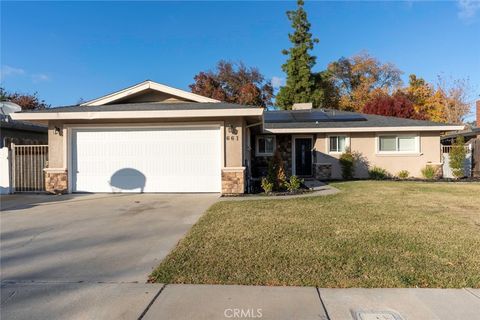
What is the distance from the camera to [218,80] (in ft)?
121

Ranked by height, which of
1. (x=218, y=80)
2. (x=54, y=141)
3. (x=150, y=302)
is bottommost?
(x=150, y=302)

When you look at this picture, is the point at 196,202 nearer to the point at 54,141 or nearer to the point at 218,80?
the point at 54,141

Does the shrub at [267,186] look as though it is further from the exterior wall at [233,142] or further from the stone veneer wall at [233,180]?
the exterior wall at [233,142]

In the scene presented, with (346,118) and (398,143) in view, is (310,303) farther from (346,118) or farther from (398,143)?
(346,118)

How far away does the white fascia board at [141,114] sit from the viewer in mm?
10312

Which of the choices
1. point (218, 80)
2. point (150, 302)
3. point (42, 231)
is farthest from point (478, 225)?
point (218, 80)

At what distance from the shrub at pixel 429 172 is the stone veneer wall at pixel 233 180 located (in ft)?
33.7

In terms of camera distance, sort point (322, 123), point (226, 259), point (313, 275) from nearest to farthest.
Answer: point (313, 275) → point (226, 259) → point (322, 123)

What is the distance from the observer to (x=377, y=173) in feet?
54.0

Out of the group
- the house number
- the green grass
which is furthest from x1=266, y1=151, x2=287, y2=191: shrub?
the green grass

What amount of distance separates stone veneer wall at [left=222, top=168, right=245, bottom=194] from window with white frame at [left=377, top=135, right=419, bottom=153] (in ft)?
29.7

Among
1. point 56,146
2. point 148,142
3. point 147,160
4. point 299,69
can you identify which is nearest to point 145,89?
point 148,142

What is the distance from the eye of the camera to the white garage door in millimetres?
11125

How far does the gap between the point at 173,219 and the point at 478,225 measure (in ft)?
19.9
